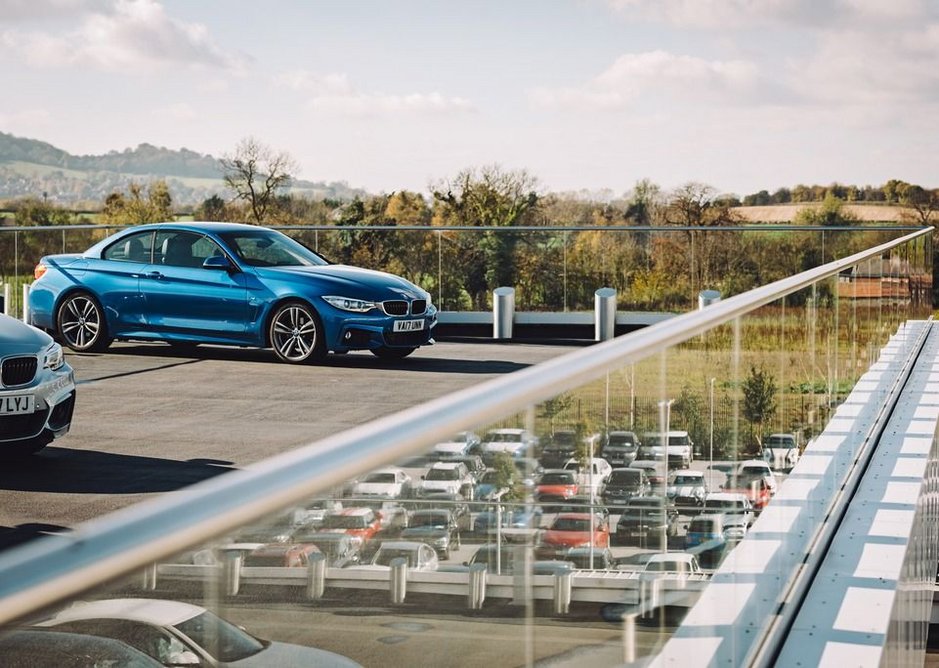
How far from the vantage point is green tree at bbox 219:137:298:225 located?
62.4 meters

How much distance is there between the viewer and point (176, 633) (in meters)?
1.66

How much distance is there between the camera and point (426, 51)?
10862 cm

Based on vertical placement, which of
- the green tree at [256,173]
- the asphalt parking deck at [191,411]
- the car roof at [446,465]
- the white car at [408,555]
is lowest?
the asphalt parking deck at [191,411]

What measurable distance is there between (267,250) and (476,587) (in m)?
14.4

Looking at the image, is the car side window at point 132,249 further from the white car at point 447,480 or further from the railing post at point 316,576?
the railing post at point 316,576

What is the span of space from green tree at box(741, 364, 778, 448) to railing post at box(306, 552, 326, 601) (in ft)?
12.6

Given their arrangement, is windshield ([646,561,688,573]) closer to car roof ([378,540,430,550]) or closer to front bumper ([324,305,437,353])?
car roof ([378,540,430,550])

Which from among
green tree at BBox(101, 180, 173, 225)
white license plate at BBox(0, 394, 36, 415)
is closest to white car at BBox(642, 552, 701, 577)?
white license plate at BBox(0, 394, 36, 415)

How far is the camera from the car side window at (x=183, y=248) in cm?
1628

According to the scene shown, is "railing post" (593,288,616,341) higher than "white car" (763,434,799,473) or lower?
higher

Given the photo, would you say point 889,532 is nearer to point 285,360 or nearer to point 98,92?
point 285,360

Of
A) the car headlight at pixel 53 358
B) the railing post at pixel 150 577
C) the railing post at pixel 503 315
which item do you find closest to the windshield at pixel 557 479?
the railing post at pixel 150 577

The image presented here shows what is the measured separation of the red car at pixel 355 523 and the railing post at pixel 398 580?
7 cm

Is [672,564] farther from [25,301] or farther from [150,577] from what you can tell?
[25,301]
